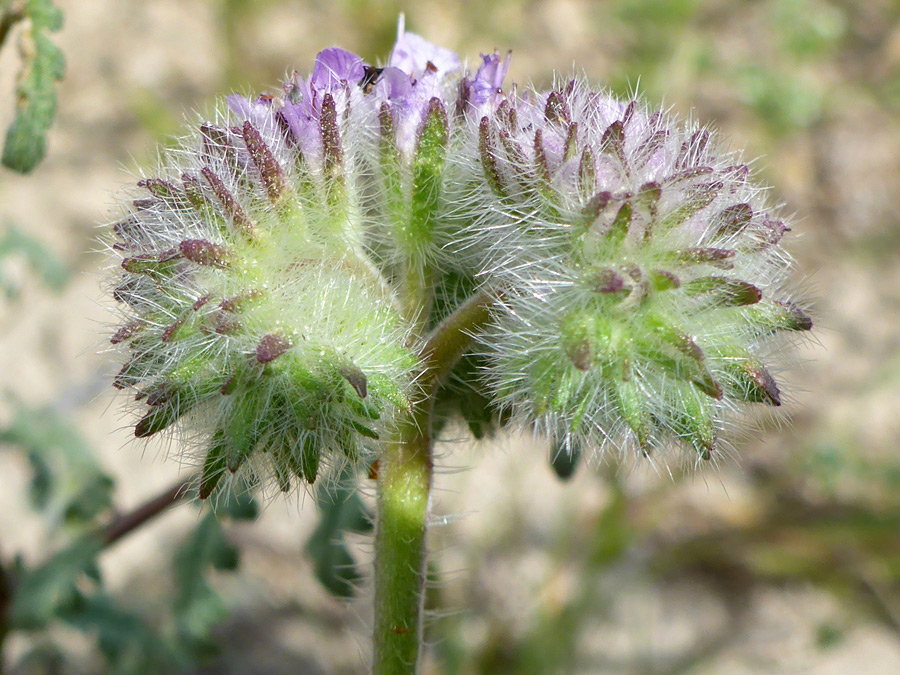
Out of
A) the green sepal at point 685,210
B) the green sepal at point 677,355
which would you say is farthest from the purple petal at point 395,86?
the green sepal at point 677,355

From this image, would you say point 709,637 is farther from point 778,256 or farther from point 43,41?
point 43,41

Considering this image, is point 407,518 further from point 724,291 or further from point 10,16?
point 10,16

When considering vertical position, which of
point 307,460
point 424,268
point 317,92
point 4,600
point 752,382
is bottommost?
point 4,600

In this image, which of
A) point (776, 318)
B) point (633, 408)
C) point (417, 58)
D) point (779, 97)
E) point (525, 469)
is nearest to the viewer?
point (633, 408)

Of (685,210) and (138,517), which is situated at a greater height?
(685,210)

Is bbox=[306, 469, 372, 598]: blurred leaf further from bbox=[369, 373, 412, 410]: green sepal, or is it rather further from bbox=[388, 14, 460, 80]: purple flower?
bbox=[388, 14, 460, 80]: purple flower

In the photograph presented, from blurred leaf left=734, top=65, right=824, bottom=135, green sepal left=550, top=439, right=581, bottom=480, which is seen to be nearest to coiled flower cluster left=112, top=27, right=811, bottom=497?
green sepal left=550, top=439, right=581, bottom=480

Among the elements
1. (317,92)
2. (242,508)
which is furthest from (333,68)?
(242,508)

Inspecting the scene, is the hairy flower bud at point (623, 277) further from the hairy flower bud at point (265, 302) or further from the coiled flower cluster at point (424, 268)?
the hairy flower bud at point (265, 302)
